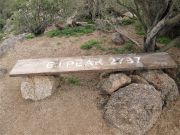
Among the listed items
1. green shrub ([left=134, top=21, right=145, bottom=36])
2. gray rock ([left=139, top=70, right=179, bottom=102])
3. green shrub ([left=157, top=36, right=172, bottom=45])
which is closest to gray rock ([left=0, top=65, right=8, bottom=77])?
gray rock ([left=139, top=70, right=179, bottom=102])

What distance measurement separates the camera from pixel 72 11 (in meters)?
11.2

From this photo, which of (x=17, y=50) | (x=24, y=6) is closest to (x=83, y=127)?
(x=17, y=50)

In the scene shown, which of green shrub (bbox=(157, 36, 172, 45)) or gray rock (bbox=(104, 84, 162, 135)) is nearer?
gray rock (bbox=(104, 84, 162, 135))

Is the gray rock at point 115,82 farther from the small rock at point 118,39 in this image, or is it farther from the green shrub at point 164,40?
the green shrub at point 164,40

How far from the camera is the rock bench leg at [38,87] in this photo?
593 centimetres

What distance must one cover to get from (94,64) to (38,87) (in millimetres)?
1162

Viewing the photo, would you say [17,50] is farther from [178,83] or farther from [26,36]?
[178,83]

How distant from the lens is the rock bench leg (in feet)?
19.4

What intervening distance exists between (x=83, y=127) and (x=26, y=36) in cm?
499

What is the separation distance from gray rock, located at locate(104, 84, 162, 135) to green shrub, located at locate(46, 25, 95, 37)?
3909mm

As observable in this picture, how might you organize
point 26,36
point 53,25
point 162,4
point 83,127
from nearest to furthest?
1. point 83,127
2. point 162,4
3. point 26,36
4. point 53,25

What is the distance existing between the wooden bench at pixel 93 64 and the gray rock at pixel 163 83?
18 centimetres

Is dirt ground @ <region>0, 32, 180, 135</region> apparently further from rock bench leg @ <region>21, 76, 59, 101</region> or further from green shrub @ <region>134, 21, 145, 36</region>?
green shrub @ <region>134, 21, 145, 36</region>

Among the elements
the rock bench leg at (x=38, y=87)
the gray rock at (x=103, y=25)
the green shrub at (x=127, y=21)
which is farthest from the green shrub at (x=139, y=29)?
the rock bench leg at (x=38, y=87)
